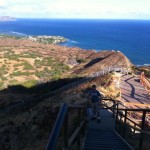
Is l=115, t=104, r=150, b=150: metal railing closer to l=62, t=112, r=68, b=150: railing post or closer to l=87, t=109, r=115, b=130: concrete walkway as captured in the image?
l=87, t=109, r=115, b=130: concrete walkway

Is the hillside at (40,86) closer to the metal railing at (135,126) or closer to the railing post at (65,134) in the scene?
the metal railing at (135,126)

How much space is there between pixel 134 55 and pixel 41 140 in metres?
104

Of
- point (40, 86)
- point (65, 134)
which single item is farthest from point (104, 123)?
point (40, 86)

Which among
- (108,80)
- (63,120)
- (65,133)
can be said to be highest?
(63,120)

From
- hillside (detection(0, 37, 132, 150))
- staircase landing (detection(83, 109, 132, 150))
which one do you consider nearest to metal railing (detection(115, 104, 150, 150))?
staircase landing (detection(83, 109, 132, 150))

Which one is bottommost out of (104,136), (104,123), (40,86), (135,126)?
(40,86)

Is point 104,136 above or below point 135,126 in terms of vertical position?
below

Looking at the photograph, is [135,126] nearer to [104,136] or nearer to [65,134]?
[104,136]

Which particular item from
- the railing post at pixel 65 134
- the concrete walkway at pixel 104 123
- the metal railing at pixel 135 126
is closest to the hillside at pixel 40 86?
the concrete walkway at pixel 104 123

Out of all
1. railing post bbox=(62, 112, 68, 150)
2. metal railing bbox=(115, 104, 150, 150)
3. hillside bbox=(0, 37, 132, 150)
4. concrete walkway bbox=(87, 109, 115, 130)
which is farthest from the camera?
hillside bbox=(0, 37, 132, 150)

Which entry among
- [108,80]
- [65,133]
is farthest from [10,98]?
[65,133]

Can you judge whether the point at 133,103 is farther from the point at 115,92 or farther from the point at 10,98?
the point at 10,98

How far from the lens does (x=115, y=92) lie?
82.7 feet

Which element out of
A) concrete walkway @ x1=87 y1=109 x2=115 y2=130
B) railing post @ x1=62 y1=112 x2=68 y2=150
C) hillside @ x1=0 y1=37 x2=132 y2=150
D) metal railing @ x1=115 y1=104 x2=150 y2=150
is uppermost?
railing post @ x1=62 y1=112 x2=68 y2=150
